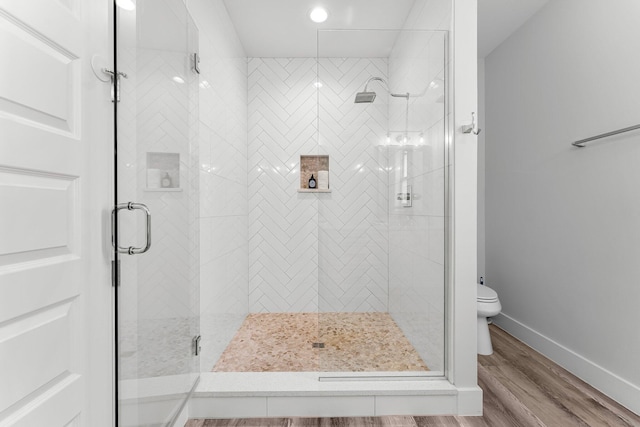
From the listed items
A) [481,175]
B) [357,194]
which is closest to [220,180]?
[357,194]

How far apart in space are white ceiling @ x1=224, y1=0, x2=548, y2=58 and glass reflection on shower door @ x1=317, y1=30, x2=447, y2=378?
71 centimetres

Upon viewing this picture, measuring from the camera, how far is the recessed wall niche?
1335 mm

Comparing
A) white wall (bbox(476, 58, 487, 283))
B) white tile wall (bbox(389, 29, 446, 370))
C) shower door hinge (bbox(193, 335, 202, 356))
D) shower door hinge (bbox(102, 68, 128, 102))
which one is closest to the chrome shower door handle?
shower door hinge (bbox(102, 68, 128, 102))

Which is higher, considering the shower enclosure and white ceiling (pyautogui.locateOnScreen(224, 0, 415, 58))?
white ceiling (pyautogui.locateOnScreen(224, 0, 415, 58))

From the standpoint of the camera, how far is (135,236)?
1.23 m

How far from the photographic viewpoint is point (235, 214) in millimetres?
2729

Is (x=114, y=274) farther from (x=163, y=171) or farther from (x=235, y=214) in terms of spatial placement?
(x=235, y=214)

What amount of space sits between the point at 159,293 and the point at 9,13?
39.8 inches

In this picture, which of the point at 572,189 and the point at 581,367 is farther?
the point at 572,189

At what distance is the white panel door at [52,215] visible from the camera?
0.80 meters

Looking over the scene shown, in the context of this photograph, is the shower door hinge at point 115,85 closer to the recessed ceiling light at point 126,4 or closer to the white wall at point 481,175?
the recessed ceiling light at point 126,4

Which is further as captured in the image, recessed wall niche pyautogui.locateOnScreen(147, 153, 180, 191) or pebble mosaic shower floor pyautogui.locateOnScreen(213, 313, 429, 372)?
pebble mosaic shower floor pyautogui.locateOnScreen(213, 313, 429, 372)

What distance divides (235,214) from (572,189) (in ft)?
8.07

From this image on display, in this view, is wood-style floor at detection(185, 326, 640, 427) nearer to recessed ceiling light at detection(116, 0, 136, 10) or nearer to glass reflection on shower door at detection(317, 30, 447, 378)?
glass reflection on shower door at detection(317, 30, 447, 378)
